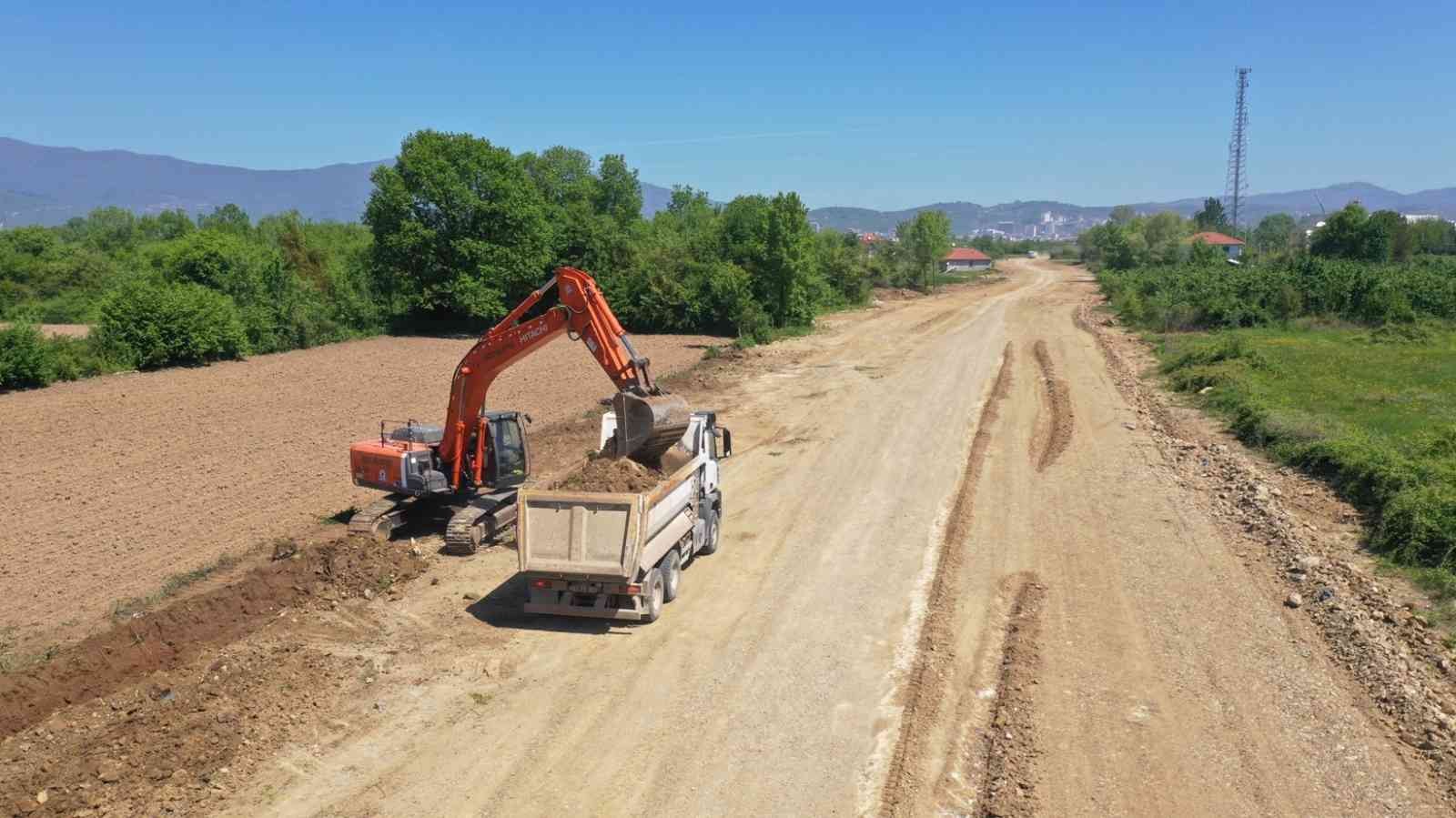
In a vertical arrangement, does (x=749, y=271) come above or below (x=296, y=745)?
above

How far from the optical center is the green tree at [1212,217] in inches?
6462

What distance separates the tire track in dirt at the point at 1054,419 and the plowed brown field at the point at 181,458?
1391cm

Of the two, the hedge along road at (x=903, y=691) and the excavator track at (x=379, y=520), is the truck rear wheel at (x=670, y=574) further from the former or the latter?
the excavator track at (x=379, y=520)

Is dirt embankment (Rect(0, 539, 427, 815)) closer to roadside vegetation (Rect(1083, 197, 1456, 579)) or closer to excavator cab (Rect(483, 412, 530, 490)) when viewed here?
excavator cab (Rect(483, 412, 530, 490))

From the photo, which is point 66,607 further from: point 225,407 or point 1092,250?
point 1092,250

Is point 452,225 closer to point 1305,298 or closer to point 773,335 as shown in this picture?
point 773,335

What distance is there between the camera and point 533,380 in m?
37.7

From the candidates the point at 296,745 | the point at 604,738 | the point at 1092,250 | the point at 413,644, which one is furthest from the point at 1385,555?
the point at 1092,250

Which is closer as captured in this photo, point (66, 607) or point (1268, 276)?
point (66, 607)

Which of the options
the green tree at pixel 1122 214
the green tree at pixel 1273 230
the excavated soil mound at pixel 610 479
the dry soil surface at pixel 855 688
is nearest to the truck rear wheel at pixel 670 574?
the dry soil surface at pixel 855 688

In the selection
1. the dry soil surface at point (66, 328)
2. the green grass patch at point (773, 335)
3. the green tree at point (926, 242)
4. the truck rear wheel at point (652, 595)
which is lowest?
the truck rear wheel at point (652, 595)

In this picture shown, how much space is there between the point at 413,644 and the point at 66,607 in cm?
546

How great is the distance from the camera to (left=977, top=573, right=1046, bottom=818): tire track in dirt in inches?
370

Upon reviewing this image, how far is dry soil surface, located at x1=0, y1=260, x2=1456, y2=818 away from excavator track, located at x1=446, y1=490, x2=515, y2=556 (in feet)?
1.11
